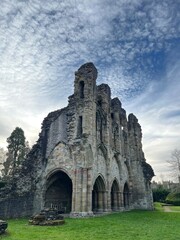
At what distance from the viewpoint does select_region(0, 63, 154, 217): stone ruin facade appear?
49.6ft

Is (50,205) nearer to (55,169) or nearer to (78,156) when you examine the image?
(55,169)

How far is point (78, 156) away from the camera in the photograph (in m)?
15.7

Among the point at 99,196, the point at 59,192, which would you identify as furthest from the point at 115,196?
the point at 59,192

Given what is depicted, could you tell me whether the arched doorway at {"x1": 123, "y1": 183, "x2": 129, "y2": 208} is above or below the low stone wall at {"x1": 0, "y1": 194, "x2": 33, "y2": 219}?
above

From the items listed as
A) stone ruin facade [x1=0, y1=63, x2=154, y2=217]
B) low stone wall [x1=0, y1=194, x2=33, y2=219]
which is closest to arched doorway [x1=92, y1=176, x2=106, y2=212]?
stone ruin facade [x1=0, y1=63, x2=154, y2=217]

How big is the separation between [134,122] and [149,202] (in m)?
10.1

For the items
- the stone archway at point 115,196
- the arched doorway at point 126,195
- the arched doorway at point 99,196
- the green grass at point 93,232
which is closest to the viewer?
the green grass at point 93,232

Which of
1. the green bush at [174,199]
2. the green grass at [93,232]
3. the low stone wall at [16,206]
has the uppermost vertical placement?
the green bush at [174,199]

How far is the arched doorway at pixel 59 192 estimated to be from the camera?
1764cm

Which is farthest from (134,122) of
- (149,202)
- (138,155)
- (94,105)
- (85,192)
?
(85,192)

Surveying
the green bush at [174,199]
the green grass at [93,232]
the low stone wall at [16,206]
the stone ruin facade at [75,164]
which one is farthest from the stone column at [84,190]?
the green bush at [174,199]

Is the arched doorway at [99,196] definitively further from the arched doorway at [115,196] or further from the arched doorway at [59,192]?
the arched doorway at [115,196]

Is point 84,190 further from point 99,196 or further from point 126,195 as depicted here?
point 126,195

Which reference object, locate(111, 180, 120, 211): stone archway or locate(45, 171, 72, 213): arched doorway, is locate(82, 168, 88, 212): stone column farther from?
locate(111, 180, 120, 211): stone archway
